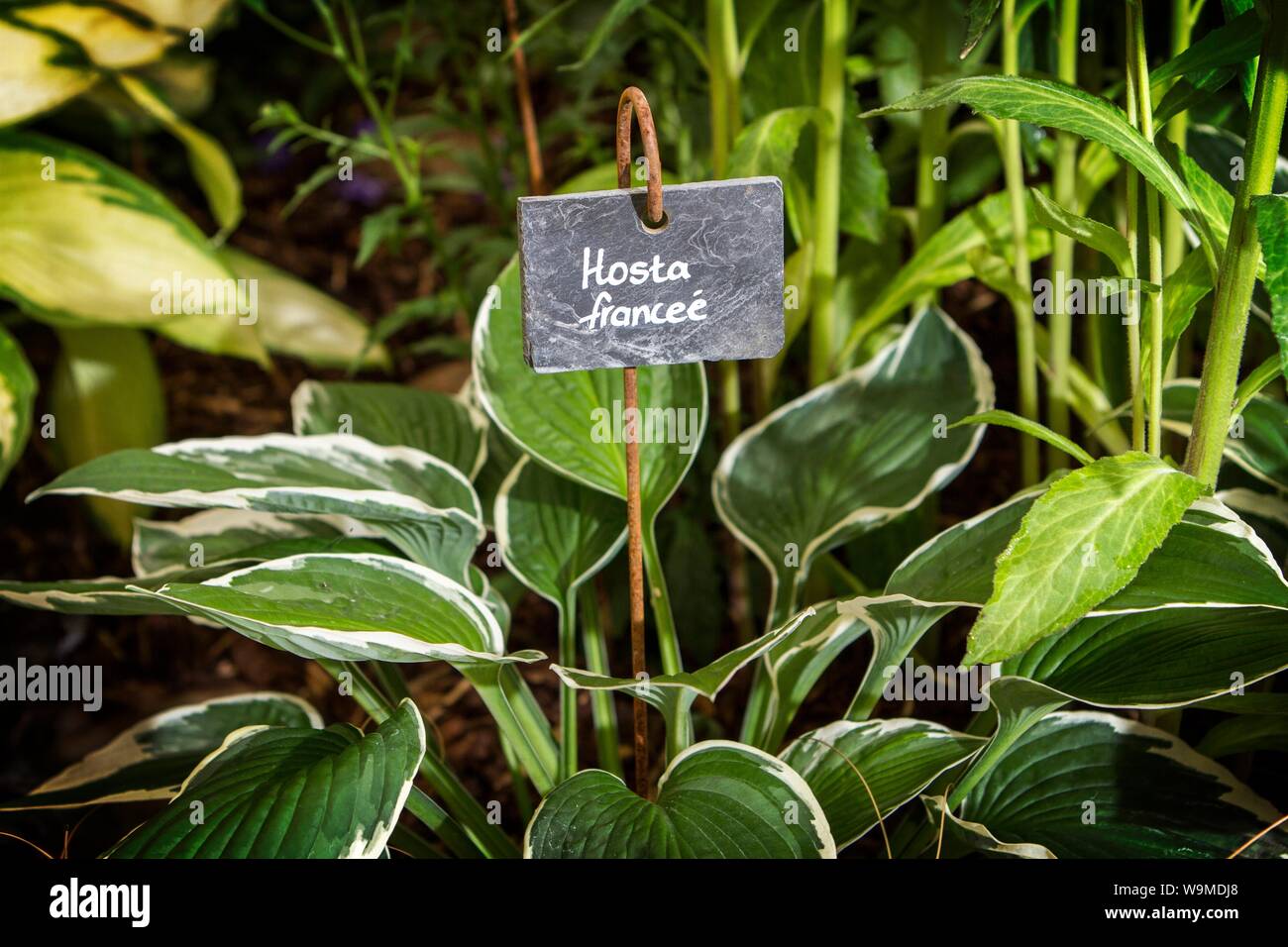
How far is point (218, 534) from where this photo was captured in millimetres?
994

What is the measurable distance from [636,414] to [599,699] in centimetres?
32

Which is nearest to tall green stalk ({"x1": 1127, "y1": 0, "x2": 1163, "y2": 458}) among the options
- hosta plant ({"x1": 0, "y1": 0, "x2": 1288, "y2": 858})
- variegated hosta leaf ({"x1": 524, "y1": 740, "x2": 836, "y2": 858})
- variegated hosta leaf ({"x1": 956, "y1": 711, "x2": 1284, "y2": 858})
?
hosta plant ({"x1": 0, "y1": 0, "x2": 1288, "y2": 858})

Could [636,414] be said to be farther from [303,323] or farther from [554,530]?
[303,323]

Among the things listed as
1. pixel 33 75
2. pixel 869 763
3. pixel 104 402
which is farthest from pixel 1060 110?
pixel 104 402

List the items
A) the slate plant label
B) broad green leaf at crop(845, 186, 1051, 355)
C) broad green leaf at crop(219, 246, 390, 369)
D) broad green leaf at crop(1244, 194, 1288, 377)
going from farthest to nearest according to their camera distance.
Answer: broad green leaf at crop(219, 246, 390, 369), broad green leaf at crop(845, 186, 1051, 355), the slate plant label, broad green leaf at crop(1244, 194, 1288, 377)

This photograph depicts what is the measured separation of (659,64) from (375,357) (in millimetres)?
569

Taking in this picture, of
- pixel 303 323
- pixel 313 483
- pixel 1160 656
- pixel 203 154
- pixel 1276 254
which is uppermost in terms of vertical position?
pixel 203 154

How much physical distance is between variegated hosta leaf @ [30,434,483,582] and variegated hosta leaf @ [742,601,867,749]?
26cm

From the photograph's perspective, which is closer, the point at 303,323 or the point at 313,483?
the point at 313,483

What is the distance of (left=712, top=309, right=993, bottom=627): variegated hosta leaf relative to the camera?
913 millimetres

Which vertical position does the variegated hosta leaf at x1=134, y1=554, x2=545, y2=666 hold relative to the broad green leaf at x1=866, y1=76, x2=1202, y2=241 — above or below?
below

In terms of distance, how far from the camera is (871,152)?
0.99 metres

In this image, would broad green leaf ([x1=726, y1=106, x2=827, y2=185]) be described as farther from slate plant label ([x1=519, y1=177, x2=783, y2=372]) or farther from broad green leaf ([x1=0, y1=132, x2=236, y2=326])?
broad green leaf ([x1=0, y1=132, x2=236, y2=326])
